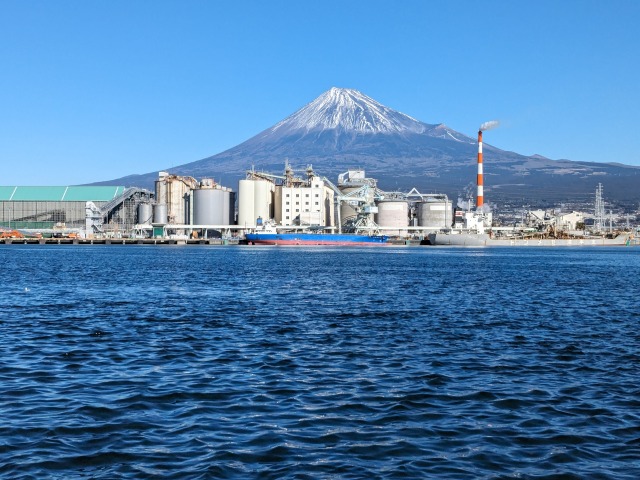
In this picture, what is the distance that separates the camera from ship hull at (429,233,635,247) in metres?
155

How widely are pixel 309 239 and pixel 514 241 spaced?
48.5 m

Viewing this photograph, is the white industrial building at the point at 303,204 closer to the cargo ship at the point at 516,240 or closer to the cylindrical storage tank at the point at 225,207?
the cylindrical storage tank at the point at 225,207

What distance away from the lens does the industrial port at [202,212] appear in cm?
15662

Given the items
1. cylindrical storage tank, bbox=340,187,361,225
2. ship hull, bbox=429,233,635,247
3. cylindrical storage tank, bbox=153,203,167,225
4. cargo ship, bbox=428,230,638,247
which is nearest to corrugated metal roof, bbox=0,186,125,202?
cylindrical storage tank, bbox=153,203,167,225

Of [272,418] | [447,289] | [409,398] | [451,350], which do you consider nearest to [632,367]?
[451,350]

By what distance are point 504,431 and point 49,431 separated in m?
6.33

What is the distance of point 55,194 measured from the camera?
16425 cm

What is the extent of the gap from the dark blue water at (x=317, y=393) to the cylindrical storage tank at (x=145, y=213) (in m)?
145

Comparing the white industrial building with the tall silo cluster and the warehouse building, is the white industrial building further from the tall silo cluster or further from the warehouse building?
the warehouse building

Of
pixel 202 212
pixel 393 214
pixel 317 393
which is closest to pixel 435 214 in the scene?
pixel 393 214

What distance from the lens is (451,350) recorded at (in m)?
17.0

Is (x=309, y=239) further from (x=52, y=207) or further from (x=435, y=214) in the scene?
(x=52, y=207)

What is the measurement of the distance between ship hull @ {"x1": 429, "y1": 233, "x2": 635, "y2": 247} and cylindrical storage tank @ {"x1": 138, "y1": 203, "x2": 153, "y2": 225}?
211ft

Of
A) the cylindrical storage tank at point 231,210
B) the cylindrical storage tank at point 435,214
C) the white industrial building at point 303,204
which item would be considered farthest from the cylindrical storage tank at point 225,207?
the cylindrical storage tank at point 435,214
